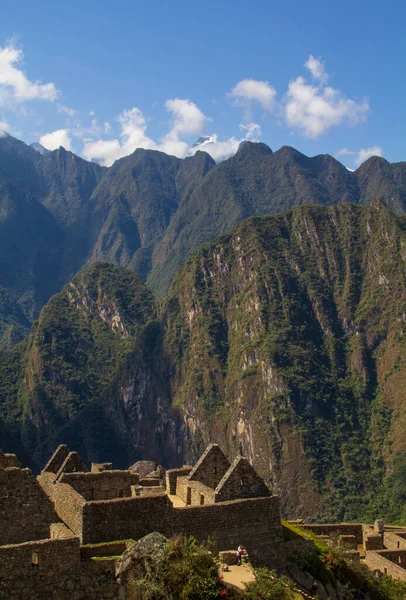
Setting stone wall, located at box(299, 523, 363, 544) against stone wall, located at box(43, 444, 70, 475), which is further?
stone wall, located at box(299, 523, 363, 544)

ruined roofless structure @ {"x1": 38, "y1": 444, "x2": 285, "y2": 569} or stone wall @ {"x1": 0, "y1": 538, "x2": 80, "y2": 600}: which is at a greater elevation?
ruined roofless structure @ {"x1": 38, "y1": 444, "x2": 285, "y2": 569}

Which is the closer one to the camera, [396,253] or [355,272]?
[396,253]

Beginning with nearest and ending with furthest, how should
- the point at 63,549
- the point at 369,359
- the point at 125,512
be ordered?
the point at 63,549 → the point at 125,512 → the point at 369,359

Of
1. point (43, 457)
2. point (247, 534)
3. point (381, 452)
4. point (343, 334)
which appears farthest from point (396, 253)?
point (247, 534)

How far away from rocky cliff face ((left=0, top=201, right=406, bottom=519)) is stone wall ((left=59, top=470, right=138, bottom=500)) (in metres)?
124

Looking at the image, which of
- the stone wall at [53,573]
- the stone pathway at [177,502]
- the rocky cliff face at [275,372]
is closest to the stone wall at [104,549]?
the stone wall at [53,573]

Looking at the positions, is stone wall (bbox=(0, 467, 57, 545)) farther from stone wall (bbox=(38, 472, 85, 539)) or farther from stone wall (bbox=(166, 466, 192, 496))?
stone wall (bbox=(166, 466, 192, 496))

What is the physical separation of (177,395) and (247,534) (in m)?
176

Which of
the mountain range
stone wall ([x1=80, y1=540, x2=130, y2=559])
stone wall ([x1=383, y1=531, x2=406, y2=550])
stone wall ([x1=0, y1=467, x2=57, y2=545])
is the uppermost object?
the mountain range

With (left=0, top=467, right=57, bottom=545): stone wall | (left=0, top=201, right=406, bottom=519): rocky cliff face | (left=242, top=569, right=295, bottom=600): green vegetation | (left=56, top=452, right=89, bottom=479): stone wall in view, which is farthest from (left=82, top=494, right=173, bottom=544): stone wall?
(left=0, top=201, right=406, bottom=519): rocky cliff face

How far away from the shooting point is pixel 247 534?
1380 centimetres

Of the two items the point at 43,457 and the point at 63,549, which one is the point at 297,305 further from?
the point at 63,549

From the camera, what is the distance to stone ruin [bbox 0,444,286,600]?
10.5 m

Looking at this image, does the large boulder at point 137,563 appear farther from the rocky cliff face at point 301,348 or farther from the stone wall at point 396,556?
the rocky cliff face at point 301,348
